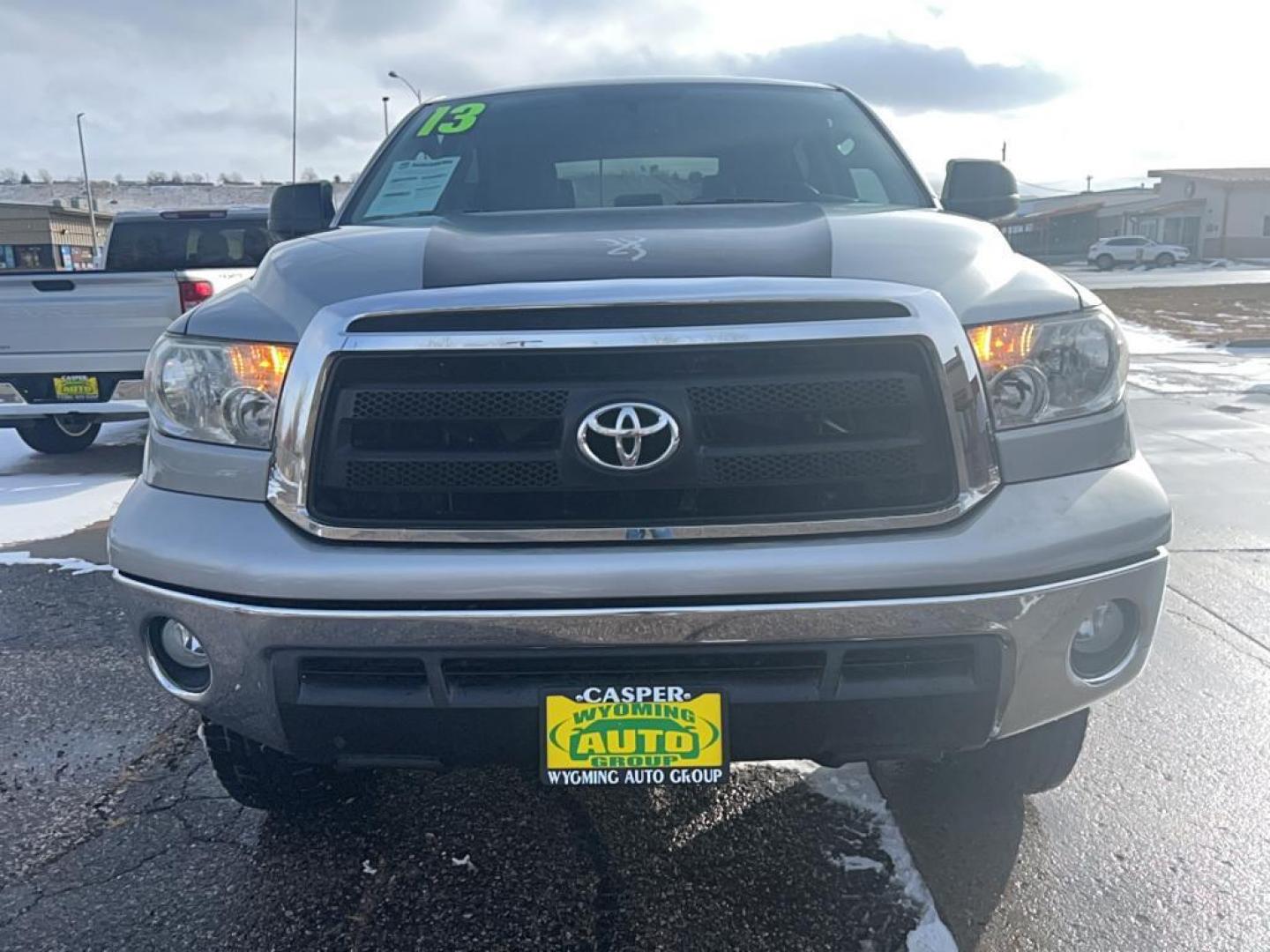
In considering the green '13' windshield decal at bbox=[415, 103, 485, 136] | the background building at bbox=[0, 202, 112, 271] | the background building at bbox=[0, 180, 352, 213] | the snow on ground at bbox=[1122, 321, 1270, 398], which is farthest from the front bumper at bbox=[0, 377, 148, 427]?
the background building at bbox=[0, 202, 112, 271]

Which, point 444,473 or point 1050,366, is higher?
point 1050,366

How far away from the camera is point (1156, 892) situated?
2.44m

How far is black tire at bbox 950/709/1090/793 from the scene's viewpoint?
2492 millimetres

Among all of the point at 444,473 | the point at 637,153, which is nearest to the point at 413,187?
the point at 637,153

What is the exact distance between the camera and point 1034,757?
2.53m

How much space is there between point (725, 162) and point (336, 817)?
240cm

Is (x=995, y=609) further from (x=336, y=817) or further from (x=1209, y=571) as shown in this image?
(x=1209, y=571)

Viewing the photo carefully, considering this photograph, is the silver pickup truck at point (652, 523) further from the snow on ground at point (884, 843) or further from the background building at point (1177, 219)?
the background building at point (1177, 219)

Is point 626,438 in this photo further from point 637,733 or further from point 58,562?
point 58,562

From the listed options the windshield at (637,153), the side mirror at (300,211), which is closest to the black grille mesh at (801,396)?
the windshield at (637,153)

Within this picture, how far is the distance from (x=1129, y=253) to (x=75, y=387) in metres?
49.0

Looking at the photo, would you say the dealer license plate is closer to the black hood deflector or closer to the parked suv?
the black hood deflector

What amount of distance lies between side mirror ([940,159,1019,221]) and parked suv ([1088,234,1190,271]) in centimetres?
4865

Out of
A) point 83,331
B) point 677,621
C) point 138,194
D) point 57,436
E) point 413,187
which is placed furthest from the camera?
point 138,194
